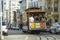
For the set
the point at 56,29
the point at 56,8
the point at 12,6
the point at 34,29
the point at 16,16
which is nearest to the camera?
the point at 34,29

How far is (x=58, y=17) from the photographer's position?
63.0 m

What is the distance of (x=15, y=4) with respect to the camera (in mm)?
147000

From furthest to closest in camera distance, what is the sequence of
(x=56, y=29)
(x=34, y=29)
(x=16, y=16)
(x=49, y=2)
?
(x=16, y=16) < (x=49, y=2) < (x=56, y=29) < (x=34, y=29)

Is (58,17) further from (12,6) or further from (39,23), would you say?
(12,6)

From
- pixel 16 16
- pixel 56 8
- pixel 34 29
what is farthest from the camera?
pixel 16 16

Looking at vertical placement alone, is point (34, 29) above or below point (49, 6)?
below

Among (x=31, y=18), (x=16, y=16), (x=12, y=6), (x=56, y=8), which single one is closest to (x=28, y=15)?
(x=31, y=18)

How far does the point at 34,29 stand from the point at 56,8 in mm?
32540

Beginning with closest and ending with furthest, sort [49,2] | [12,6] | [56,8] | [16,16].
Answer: [56,8], [49,2], [16,16], [12,6]

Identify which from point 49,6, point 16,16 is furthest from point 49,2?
point 16,16

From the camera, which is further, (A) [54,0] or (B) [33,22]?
(A) [54,0]

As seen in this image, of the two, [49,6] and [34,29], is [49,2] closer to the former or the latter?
[49,6]

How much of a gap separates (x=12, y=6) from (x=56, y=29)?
4410 inches

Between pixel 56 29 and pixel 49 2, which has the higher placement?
pixel 49 2
